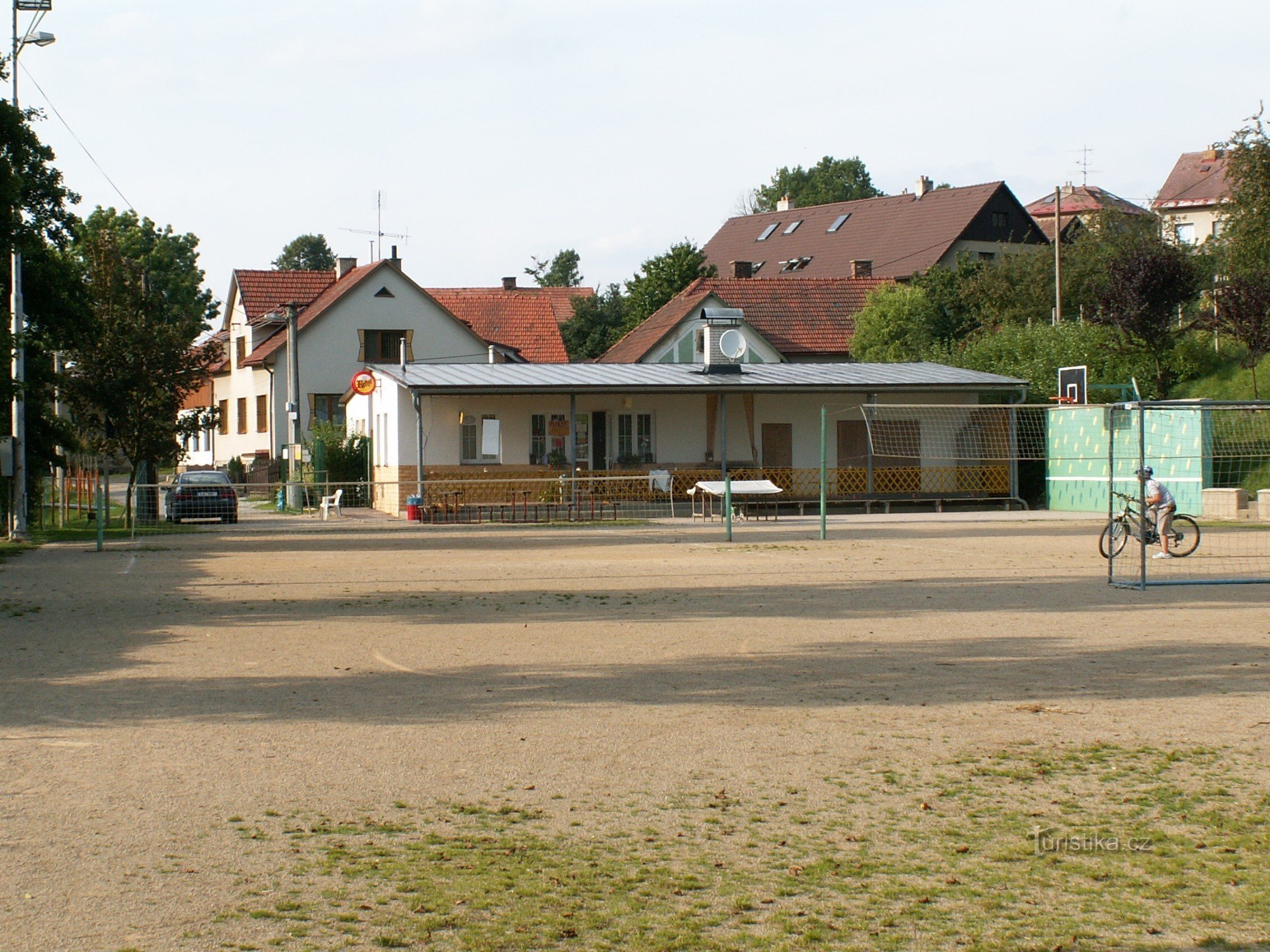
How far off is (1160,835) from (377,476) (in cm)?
3332

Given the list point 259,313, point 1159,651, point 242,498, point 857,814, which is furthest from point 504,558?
point 259,313

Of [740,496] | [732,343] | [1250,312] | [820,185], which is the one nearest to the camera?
[1250,312]

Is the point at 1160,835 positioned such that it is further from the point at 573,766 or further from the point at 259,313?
the point at 259,313

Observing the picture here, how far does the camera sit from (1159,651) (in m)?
11.5

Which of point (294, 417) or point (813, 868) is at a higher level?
point (294, 417)

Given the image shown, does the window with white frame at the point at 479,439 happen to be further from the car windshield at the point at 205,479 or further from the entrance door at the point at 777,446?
the entrance door at the point at 777,446

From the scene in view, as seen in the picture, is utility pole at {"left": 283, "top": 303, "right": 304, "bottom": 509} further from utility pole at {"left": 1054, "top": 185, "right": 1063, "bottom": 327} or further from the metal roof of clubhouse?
utility pole at {"left": 1054, "top": 185, "right": 1063, "bottom": 327}

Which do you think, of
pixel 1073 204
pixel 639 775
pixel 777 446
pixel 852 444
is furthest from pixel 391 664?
pixel 1073 204

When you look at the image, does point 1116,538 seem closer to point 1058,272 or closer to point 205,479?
point 205,479

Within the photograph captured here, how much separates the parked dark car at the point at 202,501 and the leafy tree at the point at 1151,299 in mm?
24322

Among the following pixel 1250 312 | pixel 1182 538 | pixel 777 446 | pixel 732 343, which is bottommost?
pixel 1182 538

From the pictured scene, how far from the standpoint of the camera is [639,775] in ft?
23.8

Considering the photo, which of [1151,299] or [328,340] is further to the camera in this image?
[328,340]

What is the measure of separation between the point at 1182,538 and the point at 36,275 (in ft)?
70.2
